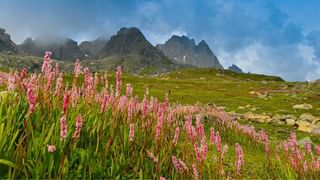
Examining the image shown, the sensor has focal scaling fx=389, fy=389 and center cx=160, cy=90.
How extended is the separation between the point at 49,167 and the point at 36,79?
265 centimetres

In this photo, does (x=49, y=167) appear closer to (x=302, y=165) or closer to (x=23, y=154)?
(x=23, y=154)

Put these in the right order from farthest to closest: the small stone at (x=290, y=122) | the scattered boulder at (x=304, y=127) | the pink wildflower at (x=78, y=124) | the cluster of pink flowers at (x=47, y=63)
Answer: the small stone at (x=290, y=122), the scattered boulder at (x=304, y=127), the cluster of pink flowers at (x=47, y=63), the pink wildflower at (x=78, y=124)

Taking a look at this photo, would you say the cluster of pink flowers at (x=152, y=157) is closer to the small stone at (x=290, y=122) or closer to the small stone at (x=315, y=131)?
the small stone at (x=315, y=131)

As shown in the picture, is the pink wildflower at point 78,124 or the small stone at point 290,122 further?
the small stone at point 290,122

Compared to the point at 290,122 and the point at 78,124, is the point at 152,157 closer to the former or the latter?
the point at 78,124

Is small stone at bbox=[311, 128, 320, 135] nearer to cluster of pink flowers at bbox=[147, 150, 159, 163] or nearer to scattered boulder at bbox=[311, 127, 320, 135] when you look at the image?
scattered boulder at bbox=[311, 127, 320, 135]

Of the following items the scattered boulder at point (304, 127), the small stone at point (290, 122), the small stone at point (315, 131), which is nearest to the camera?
the small stone at point (315, 131)

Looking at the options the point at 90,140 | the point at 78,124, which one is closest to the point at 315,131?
the point at 90,140

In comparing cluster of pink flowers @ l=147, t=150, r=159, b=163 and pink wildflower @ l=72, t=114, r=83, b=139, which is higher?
pink wildflower @ l=72, t=114, r=83, b=139

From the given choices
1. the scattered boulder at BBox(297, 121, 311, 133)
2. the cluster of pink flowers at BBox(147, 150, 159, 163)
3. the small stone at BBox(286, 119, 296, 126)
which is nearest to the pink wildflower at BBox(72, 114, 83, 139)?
the cluster of pink flowers at BBox(147, 150, 159, 163)

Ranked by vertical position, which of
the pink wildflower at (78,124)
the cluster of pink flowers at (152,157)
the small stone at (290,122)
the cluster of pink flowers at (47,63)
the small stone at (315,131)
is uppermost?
the cluster of pink flowers at (47,63)

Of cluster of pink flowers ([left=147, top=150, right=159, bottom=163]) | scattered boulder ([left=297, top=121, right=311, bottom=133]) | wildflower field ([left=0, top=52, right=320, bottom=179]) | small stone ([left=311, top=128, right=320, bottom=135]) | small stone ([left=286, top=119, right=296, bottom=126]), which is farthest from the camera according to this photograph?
small stone ([left=286, top=119, right=296, bottom=126])

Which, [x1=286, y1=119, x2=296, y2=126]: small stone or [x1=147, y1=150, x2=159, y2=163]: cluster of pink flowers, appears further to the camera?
[x1=286, y1=119, x2=296, y2=126]: small stone

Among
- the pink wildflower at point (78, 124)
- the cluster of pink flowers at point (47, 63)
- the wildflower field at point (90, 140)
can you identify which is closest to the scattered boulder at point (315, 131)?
the wildflower field at point (90, 140)
